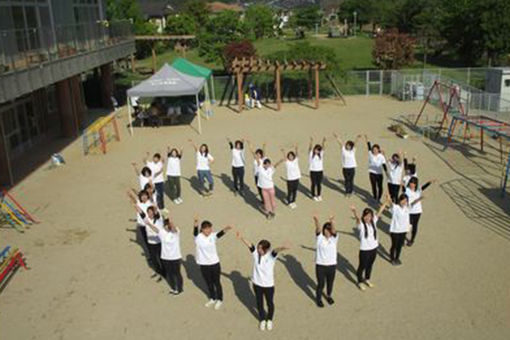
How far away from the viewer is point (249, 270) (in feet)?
28.9

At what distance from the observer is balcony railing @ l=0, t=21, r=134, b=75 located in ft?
42.9

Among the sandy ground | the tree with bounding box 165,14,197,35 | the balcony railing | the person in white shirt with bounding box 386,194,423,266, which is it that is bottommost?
the sandy ground

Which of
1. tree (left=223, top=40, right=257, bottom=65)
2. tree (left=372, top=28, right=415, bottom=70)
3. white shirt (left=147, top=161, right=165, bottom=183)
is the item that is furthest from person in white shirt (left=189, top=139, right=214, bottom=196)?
tree (left=372, top=28, right=415, bottom=70)

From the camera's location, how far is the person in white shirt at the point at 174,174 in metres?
11.6

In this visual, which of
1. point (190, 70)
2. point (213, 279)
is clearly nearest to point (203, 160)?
point (213, 279)

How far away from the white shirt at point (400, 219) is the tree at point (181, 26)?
178ft

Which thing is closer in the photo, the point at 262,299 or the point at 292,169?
the point at 262,299

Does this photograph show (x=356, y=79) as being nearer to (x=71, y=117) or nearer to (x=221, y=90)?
(x=221, y=90)

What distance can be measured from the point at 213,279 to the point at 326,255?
Result: 5.68 ft

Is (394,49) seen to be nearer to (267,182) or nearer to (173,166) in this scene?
(173,166)

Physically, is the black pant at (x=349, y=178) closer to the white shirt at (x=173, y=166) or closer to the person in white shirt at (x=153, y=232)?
the white shirt at (x=173, y=166)

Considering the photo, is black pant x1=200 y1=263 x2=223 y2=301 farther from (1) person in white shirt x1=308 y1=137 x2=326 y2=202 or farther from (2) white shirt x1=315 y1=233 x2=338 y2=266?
(1) person in white shirt x1=308 y1=137 x2=326 y2=202

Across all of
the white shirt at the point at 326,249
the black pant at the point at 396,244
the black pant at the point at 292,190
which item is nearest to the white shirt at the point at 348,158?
the black pant at the point at 292,190

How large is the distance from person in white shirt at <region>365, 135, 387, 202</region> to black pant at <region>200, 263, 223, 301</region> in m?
5.02
